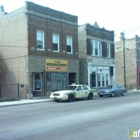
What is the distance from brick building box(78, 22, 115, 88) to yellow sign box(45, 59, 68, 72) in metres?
4.45

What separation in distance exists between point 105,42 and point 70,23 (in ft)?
26.3

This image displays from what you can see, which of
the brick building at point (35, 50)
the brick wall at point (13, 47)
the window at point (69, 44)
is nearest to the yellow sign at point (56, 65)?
the brick building at point (35, 50)

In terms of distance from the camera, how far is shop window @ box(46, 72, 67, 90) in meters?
27.1

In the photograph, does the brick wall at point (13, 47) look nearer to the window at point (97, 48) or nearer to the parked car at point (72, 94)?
the parked car at point (72, 94)

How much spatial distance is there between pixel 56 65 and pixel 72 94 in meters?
6.98

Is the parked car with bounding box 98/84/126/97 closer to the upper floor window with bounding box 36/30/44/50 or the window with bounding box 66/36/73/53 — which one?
the window with bounding box 66/36/73/53

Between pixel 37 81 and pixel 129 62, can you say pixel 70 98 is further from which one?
pixel 129 62

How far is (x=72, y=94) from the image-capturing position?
21703 mm

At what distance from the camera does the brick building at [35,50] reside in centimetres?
2542

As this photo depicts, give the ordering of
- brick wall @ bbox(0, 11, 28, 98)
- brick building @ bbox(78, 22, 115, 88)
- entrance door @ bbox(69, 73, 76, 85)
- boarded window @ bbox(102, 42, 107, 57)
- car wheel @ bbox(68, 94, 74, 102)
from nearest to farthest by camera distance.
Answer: car wheel @ bbox(68, 94, 74, 102) < brick wall @ bbox(0, 11, 28, 98) < entrance door @ bbox(69, 73, 76, 85) < brick building @ bbox(78, 22, 115, 88) < boarded window @ bbox(102, 42, 107, 57)

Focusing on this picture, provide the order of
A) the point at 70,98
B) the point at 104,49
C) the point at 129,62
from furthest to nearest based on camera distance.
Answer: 1. the point at 129,62
2. the point at 104,49
3. the point at 70,98

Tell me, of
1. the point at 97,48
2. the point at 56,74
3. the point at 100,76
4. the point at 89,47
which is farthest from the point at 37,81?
the point at 97,48

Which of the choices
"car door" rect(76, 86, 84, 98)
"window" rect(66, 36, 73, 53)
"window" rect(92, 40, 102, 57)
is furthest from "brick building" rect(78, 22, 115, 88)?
"car door" rect(76, 86, 84, 98)

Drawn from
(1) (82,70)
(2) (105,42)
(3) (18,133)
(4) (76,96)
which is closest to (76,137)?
(3) (18,133)
